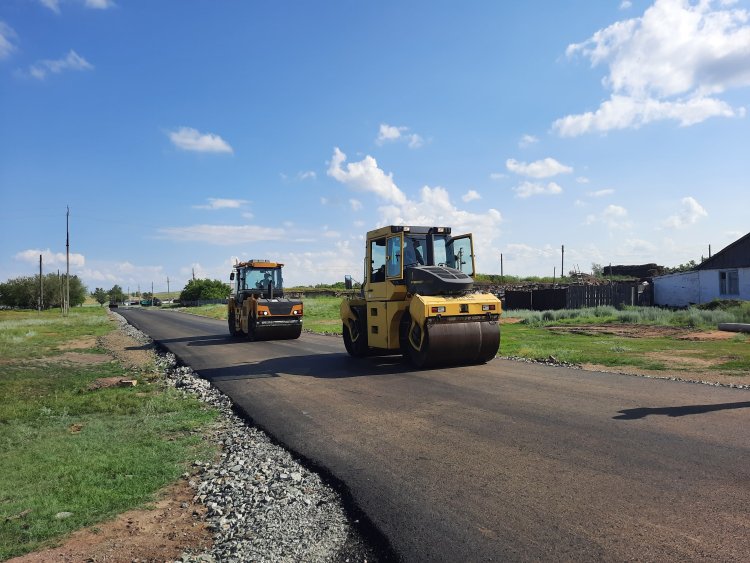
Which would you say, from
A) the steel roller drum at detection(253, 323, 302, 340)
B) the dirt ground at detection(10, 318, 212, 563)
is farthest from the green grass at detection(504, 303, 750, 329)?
the dirt ground at detection(10, 318, 212, 563)

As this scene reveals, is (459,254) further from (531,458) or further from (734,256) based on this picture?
(734,256)

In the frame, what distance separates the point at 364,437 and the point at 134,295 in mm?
210950

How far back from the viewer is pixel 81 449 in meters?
6.60

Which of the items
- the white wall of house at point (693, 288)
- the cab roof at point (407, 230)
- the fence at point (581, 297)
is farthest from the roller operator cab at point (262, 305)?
the white wall of house at point (693, 288)

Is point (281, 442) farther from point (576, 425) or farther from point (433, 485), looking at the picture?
point (576, 425)

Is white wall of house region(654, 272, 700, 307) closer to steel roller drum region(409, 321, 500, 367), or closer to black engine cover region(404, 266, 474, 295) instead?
steel roller drum region(409, 321, 500, 367)

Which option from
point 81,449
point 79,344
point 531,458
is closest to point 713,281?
point 531,458

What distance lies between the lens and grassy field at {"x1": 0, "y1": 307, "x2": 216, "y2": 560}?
4625mm

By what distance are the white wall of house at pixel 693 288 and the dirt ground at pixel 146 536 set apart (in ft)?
114

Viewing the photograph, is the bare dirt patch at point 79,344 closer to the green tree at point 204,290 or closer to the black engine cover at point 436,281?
the black engine cover at point 436,281

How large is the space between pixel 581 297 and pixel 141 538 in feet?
109

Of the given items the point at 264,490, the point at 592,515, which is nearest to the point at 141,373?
the point at 264,490

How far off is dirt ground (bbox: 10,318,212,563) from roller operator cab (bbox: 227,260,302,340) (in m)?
15.3

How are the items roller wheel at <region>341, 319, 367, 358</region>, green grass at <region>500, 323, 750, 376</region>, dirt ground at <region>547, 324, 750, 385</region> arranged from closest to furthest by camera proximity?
dirt ground at <region>547, 324, 750, 385</region> < green grass at <region>500, 323, 750, 376</region> < roller wheel at <region>341, 319, 367, 358</region>
